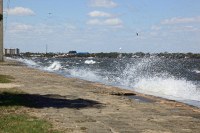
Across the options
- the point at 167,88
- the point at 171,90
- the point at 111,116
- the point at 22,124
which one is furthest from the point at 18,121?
the point at 167,88

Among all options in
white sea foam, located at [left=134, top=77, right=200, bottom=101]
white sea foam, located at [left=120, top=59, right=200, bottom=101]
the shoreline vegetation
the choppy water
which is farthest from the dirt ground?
white sea foam, located at [left=134, top=77, right=200, bottom=101]

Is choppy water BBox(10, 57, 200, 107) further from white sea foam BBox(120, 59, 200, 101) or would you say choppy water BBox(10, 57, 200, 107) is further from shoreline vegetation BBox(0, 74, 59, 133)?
shoreline vegetation BBox(0, 74, 59, 133)

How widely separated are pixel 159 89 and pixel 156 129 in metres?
23.1

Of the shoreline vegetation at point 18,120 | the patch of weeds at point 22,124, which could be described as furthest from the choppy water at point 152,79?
the patch of weeds at point 22,124

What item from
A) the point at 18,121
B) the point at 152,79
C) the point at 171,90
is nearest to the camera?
the point at 18,121

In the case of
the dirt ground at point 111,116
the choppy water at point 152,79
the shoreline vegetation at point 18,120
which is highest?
the shoreline vegetation at point 18,120

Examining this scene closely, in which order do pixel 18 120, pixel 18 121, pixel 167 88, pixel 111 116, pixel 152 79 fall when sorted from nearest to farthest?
pixel 18 121 → pixel 18 120 → pixel 111 116 → pixel 167 88 → pixel 152 79

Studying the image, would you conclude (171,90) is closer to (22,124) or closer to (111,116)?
(111,116)

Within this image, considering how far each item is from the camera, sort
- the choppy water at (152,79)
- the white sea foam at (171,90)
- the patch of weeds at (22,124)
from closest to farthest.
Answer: the patch of weeds at (22,124) < the white sea foam at (171,90) < the choppy water at (152,79)

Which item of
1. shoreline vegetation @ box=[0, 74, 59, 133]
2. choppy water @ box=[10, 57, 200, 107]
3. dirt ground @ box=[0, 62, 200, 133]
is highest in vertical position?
shoreline vegetation @ box=[0, 74, 59, 133]

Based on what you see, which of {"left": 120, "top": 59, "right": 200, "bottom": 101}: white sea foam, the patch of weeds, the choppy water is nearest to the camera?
the patch of weeds

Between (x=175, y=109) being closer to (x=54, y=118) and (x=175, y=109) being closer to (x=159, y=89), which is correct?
(x=54, y=118)

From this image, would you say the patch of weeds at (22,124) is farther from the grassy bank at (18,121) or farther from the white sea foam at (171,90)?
the white sea foam at (171,90)

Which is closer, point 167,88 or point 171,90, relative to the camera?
point 171,90
